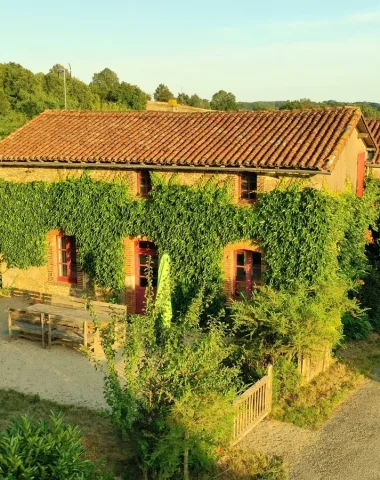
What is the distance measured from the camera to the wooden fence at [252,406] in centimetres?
1029

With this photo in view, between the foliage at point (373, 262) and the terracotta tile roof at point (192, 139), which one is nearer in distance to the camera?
the terracotta tile roof at point (192, 139)

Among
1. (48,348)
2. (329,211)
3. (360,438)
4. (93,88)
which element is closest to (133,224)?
(48,348)

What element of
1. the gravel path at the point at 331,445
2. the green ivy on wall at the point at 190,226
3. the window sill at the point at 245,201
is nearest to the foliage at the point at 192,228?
the green ivy on wall at the point at 190,226

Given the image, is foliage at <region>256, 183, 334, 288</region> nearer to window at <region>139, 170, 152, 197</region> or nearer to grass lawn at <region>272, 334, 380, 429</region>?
grass lawn at <region>272, 334, 380, 429</region>

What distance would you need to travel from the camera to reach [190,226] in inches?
656

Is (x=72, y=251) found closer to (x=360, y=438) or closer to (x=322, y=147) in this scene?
(x=322, y=147)

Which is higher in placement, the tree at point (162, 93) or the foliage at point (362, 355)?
the tree at point (162, 93)

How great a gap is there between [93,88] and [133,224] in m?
48.1

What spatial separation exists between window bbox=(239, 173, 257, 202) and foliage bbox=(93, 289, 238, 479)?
7.78m

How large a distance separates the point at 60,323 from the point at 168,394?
7595mm

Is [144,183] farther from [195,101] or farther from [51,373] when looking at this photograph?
[195,101]

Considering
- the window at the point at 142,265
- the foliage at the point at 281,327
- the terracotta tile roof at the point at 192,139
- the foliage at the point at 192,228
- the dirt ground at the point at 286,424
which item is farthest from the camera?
the window at the point at 142,265

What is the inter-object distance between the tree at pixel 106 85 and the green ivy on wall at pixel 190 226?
137 ft

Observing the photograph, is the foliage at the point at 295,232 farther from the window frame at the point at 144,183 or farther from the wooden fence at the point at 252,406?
the wooden fence at the point at 252,406
